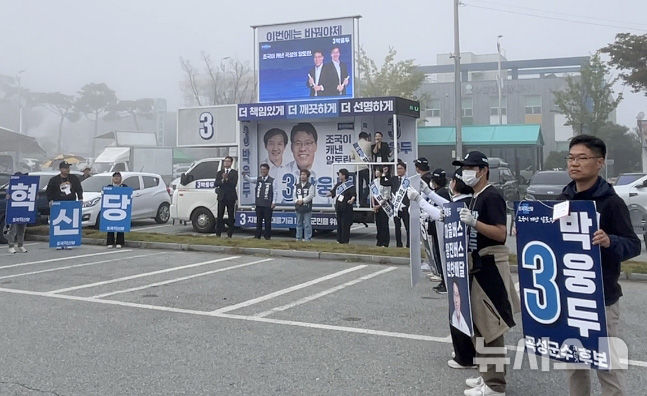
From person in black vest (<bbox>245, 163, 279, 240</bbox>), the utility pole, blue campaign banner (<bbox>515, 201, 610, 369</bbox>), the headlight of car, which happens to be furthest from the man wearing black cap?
the utility pole

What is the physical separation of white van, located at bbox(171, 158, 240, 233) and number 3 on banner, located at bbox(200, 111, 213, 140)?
0.63 meters

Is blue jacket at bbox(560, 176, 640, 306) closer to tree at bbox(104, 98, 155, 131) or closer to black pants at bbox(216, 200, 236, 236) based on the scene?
black pants at bbox(216, 200, 236, 236)

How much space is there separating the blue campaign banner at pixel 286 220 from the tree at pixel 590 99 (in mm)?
29434

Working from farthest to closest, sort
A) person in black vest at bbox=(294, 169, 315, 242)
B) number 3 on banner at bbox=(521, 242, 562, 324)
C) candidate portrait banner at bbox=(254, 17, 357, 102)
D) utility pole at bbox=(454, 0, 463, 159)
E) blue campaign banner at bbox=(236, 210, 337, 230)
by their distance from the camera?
utility pole at bbox=(454, 0, 463, 159)
candidate portrait banner at bbox=(254, 17, 357, 102)
blue campaign banner at bbox=(236, 210, 337, 230)
person in black vest at bbox=(294, 169, 315, 242)
number 3 on banner at bbox=(521, 242, 562, 324)

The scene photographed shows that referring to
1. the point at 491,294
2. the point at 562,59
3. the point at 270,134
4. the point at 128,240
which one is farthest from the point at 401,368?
the point at 562,59

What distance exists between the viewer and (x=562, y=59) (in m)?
65.2

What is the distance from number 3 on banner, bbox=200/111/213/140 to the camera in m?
15.9

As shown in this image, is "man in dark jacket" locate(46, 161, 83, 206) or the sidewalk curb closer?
the sidewalk curb

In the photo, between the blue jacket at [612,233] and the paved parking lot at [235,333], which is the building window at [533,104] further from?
the blue jacket at [612,233]

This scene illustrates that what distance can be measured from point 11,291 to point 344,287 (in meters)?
4.53

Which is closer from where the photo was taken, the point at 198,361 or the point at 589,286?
the point at 589,286

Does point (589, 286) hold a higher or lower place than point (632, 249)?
lower

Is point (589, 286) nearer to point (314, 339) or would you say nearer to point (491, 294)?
point (491, 294)

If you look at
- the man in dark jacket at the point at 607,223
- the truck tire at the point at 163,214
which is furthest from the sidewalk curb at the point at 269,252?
the man in dark jacket at the point at 607,223
